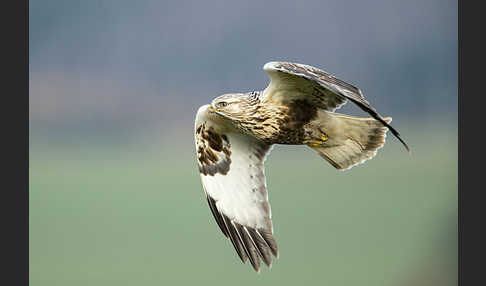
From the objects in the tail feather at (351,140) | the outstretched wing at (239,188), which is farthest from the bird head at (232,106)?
the tail feather at (351,140)

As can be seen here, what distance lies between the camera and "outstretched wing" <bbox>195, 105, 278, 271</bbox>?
88.7 inches

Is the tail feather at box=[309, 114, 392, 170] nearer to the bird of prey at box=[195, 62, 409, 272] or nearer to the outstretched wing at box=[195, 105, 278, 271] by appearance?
the bird of prey at box=[195, 62, 409, 272]

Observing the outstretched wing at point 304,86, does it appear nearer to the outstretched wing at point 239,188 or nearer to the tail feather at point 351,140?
the tail feather at point 351,140

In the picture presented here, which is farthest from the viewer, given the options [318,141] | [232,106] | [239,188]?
[239,188]

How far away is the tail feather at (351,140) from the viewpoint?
2152 millimetres

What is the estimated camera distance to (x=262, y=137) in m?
2.07

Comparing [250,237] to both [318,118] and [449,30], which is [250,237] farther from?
[449,30]

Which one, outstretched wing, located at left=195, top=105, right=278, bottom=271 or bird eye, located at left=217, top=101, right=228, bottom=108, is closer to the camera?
bird eye, located at left=217, top=101, right=228, bottom=108

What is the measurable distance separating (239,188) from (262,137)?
326 millimetres

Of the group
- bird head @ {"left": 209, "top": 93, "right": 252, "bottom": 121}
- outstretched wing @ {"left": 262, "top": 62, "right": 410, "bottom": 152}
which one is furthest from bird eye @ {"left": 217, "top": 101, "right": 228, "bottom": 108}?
outstretched wing @ {"left": 262, "top": 62, "right": 410, "bottom": 152}

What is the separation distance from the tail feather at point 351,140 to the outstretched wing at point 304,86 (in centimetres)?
9

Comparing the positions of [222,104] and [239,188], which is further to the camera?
[239,188]

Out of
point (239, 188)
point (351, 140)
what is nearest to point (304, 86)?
point (351, 140)

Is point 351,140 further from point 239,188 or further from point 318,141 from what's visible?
point 239,188
